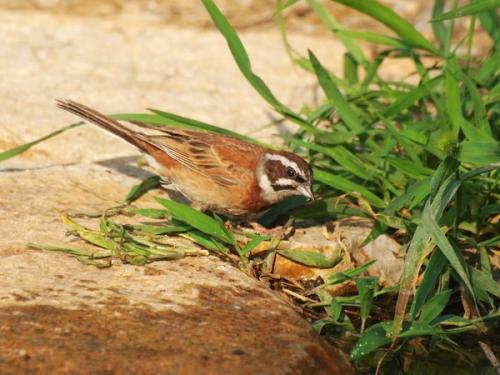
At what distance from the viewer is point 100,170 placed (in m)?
7.07

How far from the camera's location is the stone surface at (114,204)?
462 cm

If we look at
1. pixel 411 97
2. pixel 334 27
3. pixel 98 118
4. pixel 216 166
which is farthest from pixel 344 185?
pixel 98 118

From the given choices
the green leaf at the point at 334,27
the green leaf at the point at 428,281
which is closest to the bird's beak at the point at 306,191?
the green leaf at the point at 428,281

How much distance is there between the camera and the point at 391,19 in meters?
6.45

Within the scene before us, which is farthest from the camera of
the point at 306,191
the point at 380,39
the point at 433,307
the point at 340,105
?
the point at 380,39

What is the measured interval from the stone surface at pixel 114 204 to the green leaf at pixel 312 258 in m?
0.46

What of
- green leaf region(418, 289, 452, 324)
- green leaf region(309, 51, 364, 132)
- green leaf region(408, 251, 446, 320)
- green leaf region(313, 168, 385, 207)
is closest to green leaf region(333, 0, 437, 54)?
green leaf region(309, 51, 364, 132)

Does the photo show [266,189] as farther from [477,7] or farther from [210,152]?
[477,7]

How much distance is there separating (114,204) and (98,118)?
1.93 ft

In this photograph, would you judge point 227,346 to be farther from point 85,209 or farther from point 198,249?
point 85,209

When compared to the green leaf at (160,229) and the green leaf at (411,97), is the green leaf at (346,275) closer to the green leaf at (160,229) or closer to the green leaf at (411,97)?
the green leaf at (160,229)

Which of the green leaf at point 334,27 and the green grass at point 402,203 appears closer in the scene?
the green grass at point 402,203

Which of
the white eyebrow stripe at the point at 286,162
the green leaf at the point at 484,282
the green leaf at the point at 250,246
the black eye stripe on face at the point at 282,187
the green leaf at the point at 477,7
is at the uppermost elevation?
the green leaf at the point at 477,7

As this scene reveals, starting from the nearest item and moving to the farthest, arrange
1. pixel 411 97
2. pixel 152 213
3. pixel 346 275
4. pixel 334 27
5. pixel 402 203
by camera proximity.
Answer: pixel 346 275
pixel 402 203
pixel 152 213
pixel 411 97
pixel 334 27
